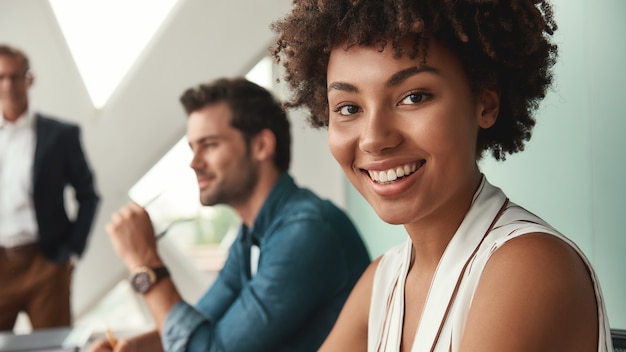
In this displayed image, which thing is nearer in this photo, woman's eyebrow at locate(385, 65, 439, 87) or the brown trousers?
woman's eyebrow at locate(385, 65, 439, 87)

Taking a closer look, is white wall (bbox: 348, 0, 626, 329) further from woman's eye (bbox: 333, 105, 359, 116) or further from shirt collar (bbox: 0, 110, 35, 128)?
shirt collar (bbox: 0, 110, 35, 128)

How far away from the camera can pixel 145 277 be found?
1.63 metres

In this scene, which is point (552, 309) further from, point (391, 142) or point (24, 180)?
point (24, 180)

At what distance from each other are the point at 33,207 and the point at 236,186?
5.36 ft

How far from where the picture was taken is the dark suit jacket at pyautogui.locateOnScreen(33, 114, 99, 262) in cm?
318

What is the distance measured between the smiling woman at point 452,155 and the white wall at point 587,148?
22cm

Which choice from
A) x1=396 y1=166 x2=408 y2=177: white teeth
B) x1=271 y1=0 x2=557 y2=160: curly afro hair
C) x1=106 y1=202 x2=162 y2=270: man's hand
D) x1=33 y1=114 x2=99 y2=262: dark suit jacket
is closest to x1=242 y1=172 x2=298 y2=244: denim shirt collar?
x1=106 y1=202 x2=162 y2=270: man's hand

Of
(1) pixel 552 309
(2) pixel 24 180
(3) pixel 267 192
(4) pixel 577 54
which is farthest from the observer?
(2) pixel 24 180

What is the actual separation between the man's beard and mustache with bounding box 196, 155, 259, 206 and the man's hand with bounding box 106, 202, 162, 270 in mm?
267

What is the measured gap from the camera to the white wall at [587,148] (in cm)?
117

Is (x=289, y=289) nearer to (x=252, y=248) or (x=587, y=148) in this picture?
(x=252, y=248)

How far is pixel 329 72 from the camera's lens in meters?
0.99

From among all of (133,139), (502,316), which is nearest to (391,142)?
(502,316)

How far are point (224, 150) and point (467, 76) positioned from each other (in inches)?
45.8
